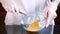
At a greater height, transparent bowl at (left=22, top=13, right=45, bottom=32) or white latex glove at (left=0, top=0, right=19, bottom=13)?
white latex glove at (left=0, top=0, right=19, bottom=13)

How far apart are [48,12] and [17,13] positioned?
0.21 m

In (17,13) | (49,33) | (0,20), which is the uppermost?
(17,13)

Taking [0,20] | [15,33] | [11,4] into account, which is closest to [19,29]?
[15,33]

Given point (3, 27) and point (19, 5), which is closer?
point (3, 27)

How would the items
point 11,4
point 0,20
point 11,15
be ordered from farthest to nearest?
point 0,20
point 11,15
point 11,4

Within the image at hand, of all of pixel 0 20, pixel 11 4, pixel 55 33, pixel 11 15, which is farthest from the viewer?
pixel 0 20

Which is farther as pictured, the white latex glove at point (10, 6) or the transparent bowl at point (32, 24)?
the white latex glove at point (10, 6)

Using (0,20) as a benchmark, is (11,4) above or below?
above

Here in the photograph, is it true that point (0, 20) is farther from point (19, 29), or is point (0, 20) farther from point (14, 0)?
point (19, 29)

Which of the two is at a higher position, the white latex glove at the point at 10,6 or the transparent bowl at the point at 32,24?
the white latex glove at the point at 10,6

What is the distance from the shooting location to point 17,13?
1.15m

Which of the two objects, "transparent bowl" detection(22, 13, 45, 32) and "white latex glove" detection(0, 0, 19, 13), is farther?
"white latex glove" detection(0, 0, 19, 13)

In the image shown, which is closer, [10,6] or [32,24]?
[32,24]

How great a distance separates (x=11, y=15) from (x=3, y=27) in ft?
0.58
